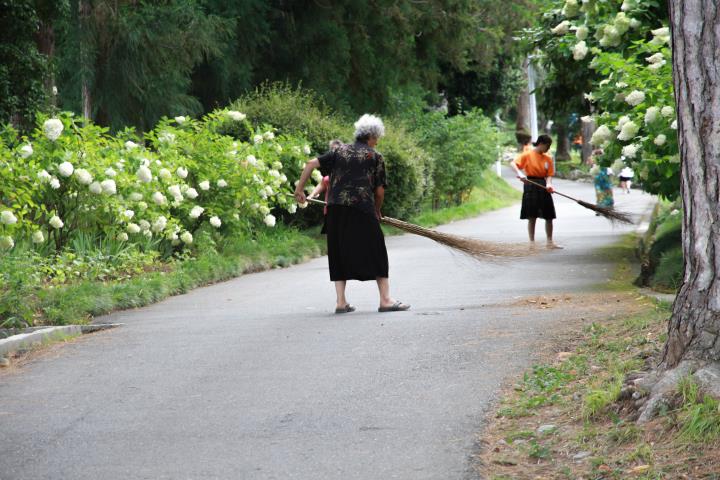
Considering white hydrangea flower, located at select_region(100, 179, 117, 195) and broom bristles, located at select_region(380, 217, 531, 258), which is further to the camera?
white hydrangea flower, located at select_region(100, 179, 117, 195)

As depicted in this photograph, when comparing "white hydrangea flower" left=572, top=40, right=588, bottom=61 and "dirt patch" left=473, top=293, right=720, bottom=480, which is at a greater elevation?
"white hydrangea flower" left=572, top=40, right=588, bottom=61

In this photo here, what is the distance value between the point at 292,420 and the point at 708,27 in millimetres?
2951

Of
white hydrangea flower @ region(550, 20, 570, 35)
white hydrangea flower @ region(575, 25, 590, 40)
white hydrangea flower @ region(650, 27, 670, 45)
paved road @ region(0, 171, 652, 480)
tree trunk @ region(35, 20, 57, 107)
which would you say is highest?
tree trunk @ region(35, 20, 57, 107)

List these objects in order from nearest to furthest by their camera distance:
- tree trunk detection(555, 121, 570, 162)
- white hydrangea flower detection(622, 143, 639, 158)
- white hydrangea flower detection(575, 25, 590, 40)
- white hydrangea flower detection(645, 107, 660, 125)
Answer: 1. white hydrangea flower detection(645, 107, 660, 125)
2. white hydrangea flower detection(622, 143, 639, 158)
3. white hydrangea flower detection(575, 25, 590, 40)
4. tree trunk detection(555, 121, 570, 162)

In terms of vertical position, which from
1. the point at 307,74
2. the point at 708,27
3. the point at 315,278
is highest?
the point at 307,74

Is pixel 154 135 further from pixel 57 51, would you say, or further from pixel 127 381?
pixel 127 381

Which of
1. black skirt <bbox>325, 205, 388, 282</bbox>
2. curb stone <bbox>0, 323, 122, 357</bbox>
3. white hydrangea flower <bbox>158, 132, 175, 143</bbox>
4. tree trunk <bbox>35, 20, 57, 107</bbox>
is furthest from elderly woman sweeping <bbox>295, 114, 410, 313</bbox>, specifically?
tree trunk <bbox>35, 20, 57, 107</bbox>

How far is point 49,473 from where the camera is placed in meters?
5.61

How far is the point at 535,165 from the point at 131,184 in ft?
21.7

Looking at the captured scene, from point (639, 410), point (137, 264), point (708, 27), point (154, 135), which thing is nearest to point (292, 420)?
point (639, 410)

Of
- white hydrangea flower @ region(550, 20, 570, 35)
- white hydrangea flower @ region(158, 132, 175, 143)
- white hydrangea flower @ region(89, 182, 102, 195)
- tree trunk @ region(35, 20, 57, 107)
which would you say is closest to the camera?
white hydrangea flower @ region(89, 182, 102, 195)

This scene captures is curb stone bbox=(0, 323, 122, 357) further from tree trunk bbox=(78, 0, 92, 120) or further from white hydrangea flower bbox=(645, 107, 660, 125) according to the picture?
tree trunk bbox=(78, 0, 92, 120)

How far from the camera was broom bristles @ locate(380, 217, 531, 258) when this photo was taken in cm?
1212

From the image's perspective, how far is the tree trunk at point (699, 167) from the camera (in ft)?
19.5
